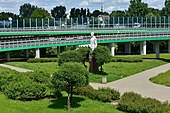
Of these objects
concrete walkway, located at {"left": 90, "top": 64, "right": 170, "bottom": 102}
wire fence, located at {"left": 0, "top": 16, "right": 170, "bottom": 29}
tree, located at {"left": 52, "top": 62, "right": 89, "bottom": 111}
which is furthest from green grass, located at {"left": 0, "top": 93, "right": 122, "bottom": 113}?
wire fence, located at {"left": 0, "top": 16, "right": 170, "bottom": 29}

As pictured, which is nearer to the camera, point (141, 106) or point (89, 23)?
point (141, 106)

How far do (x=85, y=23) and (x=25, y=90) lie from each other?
198ft

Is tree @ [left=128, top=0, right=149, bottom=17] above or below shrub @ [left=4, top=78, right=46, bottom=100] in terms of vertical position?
above

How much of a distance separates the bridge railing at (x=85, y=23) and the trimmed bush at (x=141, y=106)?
53.0 metres

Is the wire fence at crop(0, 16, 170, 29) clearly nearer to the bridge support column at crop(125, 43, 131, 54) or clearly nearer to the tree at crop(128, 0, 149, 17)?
the bridge support column at crop(125, 43, 131, 54)

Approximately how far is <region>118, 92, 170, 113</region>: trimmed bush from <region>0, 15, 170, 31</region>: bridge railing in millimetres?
53009

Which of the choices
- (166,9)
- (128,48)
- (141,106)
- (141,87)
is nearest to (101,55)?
(141,87)

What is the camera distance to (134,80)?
3108 centimetres

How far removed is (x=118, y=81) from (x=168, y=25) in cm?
5710

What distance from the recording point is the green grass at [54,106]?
17.8 metres

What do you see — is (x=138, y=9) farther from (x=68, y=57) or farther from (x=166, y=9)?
(x=68, y=57)

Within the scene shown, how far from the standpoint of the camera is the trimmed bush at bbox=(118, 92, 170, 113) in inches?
646

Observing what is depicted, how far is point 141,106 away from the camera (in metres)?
17.0

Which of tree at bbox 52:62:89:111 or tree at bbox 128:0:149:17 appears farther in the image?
tree at bbox 128:0:149:17
